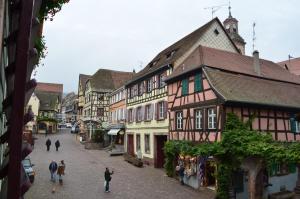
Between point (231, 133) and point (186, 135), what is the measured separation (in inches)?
177

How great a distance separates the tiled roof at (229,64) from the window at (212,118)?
10.1 ft

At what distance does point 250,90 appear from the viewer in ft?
64.7

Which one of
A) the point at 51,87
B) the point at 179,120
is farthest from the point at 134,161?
the point at 51,87

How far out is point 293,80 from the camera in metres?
26.7

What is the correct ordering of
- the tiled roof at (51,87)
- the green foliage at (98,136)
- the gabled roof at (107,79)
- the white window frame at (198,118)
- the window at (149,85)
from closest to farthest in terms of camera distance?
1. the white window frame at (198,118)
2. the window at (149,85)
3. the green foliage at (98,136)
4. the gabled roof at (107,79)
5. the tiled roof at (51,87)

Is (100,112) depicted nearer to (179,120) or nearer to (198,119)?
(179,120)

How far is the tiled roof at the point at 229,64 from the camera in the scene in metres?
Result: 21.9

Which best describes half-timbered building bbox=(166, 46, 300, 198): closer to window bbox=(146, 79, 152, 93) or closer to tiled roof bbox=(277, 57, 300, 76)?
window bbox=(146, 79, 152, 93)

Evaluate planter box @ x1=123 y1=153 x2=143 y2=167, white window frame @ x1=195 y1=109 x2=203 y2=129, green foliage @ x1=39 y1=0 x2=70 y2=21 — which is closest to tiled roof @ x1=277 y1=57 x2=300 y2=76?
planter box @ x1=123 y1=153 x2=143 y2=167

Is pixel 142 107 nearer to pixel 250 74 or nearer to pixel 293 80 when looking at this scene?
pixel 250 74

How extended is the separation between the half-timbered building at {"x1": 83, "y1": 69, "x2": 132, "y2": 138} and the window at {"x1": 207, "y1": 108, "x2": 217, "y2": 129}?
83.1ft

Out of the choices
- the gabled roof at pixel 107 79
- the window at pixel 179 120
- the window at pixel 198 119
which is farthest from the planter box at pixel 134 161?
the gabled roof at pixel 107 79

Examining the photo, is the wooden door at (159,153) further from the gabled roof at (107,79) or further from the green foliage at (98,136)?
the gabled roof at (107,79)

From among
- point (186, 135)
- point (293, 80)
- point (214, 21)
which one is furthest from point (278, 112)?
point (214, 21)
